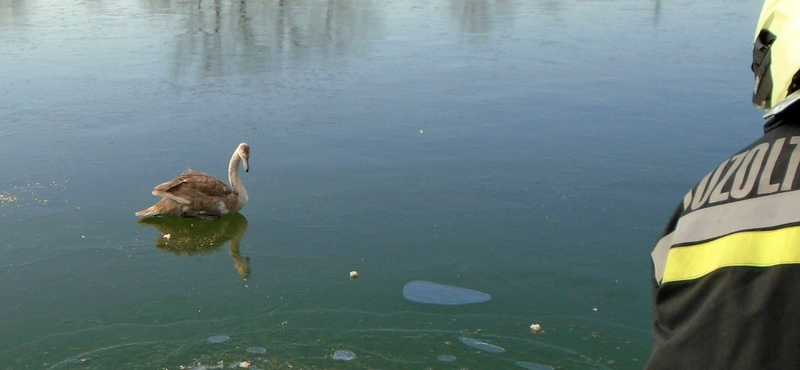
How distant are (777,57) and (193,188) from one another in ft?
17.3

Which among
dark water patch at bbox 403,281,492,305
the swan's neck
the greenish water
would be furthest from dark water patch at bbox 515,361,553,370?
the swan's neck

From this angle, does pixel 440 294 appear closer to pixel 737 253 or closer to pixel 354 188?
pixel 354 188

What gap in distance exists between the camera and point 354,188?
21.6ft

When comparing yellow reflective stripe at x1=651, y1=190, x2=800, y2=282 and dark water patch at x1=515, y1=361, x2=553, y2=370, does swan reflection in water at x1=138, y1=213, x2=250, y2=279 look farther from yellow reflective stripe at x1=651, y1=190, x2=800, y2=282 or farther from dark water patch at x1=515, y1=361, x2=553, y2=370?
yellow reflective stripe at x1=651, y1=190, x2=800, y2=282

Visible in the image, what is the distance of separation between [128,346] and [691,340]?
3562 mm

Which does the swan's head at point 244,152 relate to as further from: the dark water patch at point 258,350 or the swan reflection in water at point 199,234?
the dark water patch at point 258,350

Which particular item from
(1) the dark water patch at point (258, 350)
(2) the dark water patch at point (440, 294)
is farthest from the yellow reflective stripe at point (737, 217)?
(2) the dark water patch at point (440, 294)

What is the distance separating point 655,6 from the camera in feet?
52.7

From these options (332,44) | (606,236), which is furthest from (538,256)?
(332,44)

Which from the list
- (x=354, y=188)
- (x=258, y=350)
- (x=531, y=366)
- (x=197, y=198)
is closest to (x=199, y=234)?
(x=197, y=198)

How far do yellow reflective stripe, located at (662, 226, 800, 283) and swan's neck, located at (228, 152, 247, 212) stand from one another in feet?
17.0

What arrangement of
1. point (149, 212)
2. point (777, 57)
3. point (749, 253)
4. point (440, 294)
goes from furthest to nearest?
point (149, 212), point (440, 294), point (777, 57), point (749, 253)

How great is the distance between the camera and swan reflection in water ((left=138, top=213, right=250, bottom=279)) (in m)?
5.72

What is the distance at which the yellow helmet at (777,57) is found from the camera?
1245 millimetres
